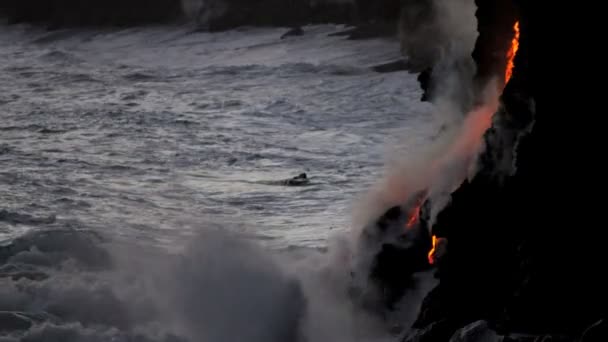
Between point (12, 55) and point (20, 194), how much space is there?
2855 cm

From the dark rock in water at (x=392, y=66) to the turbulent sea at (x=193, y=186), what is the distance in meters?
0.44

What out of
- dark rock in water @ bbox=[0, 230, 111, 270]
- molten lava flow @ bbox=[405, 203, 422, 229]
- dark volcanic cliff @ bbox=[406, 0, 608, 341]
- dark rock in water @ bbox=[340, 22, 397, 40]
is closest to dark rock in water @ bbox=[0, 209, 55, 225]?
dark rock in water @ bbox=[0, 230, 111, 270]

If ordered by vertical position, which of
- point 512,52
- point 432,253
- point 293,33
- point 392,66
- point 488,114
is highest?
point 512,52

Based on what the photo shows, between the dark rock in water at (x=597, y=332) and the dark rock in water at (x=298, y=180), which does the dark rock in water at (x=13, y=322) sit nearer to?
the dark rock in water at (x=597, y=332)

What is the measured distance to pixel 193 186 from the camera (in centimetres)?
1934

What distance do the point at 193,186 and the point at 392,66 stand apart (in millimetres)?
15750

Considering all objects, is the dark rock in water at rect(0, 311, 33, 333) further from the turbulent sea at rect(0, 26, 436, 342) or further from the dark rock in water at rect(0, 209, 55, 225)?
the dark rock in water at rect(0, 209, 55, 225)

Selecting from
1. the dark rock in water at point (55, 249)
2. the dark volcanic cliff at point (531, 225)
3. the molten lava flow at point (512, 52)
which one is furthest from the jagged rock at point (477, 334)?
the dark rock in water at point (55, 249)

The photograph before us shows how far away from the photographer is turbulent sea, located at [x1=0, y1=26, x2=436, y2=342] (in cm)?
1161

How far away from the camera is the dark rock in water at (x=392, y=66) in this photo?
33719mm

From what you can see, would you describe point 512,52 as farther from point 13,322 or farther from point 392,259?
point 13,322

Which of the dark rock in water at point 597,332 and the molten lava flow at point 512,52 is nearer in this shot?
the dark rock in water at point 597,332

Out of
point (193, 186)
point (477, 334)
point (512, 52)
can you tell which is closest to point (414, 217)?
point (512, 52)

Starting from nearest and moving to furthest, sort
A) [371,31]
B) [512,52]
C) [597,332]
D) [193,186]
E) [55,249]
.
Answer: [597,332] → [512,52] → [55,249] → [193,186] → [371,31]
